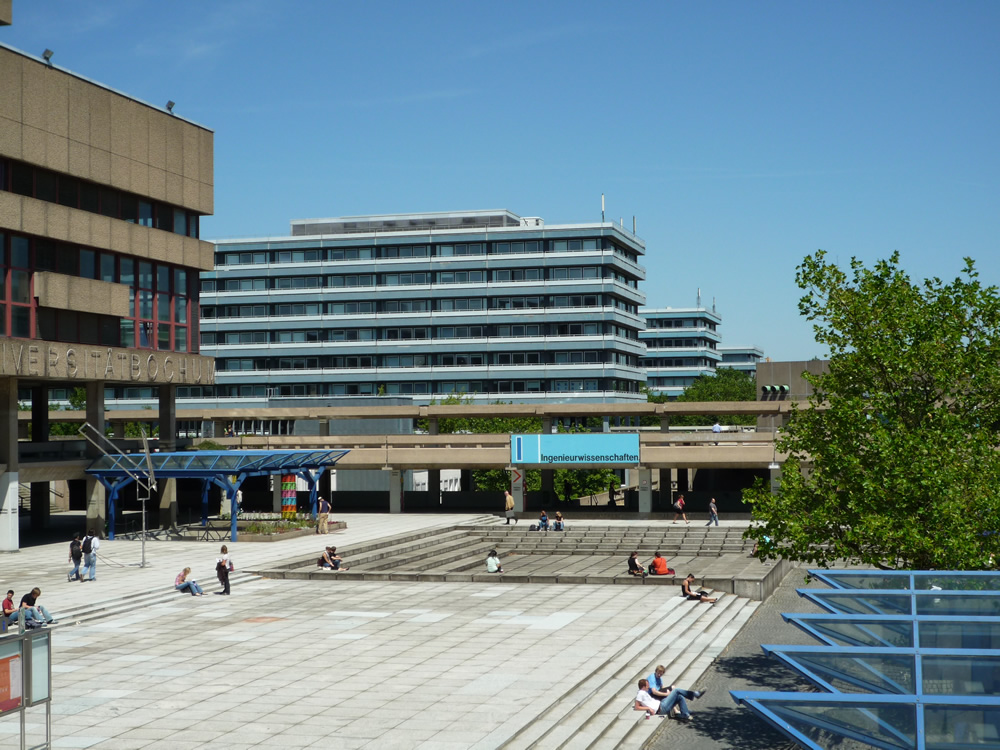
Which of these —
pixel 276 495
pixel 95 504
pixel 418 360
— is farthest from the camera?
pixel 418 360

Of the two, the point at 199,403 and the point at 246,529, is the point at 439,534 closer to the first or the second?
the point at 246,529

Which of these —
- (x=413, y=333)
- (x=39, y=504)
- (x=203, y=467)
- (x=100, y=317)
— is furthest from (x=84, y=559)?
(x=413, y=333)

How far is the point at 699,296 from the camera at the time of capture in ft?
647

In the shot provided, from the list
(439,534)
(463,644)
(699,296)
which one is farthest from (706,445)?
(699,296)

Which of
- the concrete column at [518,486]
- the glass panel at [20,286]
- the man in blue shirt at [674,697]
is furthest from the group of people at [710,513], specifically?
the man in blue shirt at [674,697]

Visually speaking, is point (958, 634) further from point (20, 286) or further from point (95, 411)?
point (95, 411)

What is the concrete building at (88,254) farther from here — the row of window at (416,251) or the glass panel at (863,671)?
the row of window at (416,251)

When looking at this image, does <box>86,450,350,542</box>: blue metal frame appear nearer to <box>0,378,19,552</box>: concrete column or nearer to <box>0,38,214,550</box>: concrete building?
<box>0,38,214,550</box>: concrete building

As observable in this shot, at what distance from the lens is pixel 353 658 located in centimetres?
2803

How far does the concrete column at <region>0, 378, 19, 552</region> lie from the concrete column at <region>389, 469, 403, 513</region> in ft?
84.9

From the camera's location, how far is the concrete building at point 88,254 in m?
51.0

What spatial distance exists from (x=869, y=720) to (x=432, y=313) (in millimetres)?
105541

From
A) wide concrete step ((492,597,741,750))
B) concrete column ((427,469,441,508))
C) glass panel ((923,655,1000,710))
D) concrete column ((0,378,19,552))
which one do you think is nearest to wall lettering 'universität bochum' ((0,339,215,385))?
concrete column ((0,378,19,552))

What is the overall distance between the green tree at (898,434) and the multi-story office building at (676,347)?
158 m
